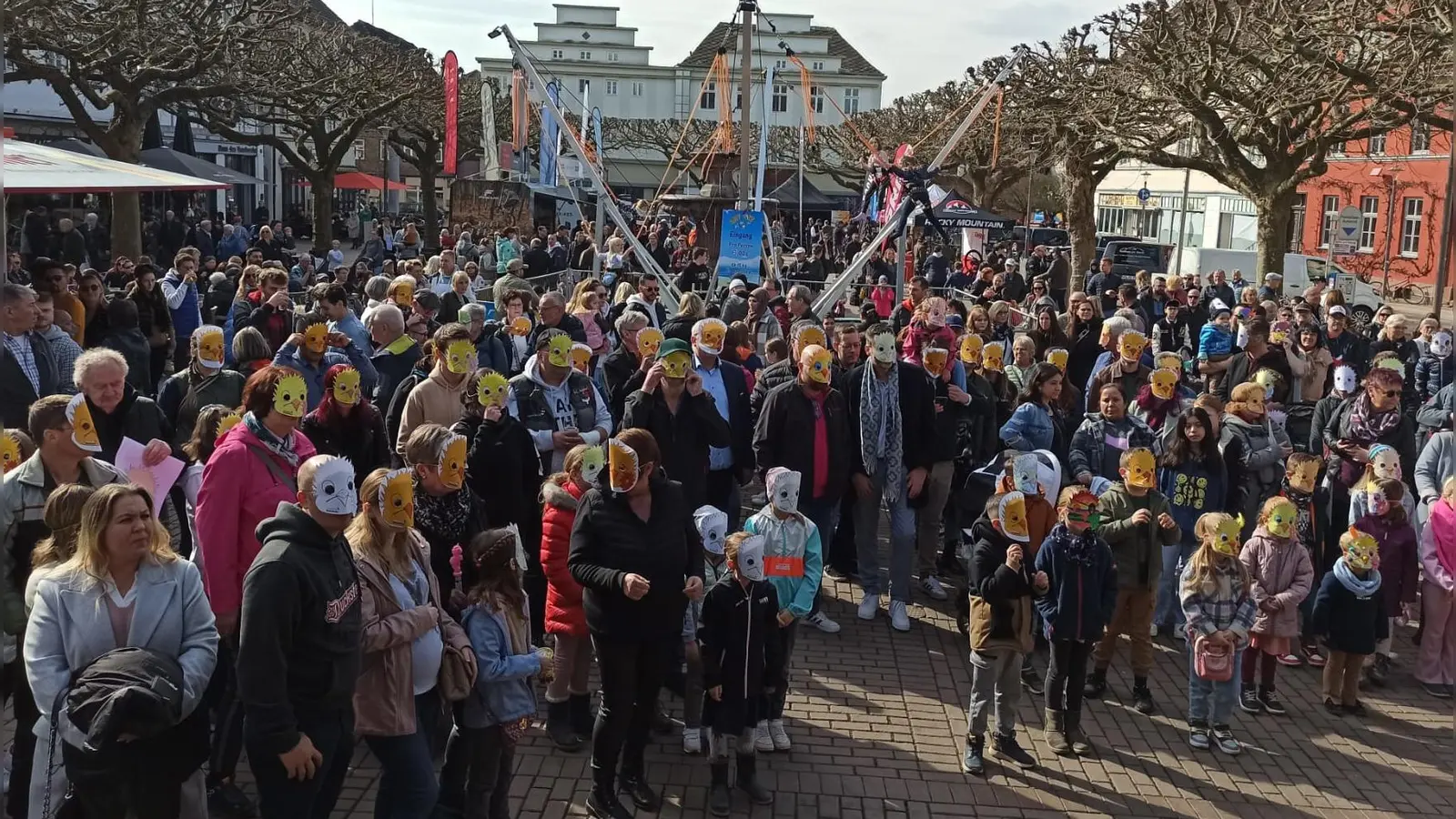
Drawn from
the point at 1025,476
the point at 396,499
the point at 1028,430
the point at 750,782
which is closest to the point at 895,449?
the point at 1028,430

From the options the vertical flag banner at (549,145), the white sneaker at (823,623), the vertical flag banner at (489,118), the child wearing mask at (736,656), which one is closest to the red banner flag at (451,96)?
the vertical flag banner at (489,118)

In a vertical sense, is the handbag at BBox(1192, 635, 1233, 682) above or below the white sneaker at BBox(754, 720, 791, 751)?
above

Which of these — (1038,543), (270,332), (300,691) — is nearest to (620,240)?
(270,332)

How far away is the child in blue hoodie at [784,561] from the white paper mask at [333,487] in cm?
235

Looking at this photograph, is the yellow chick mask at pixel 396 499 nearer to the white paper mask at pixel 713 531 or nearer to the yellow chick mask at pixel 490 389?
the white paper mask at pixel 713 531

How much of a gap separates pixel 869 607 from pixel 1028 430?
61.2 inches

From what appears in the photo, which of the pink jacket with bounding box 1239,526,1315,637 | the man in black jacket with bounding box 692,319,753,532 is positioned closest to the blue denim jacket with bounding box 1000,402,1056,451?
the pink jacket with bounding box 1239,526,1315,637

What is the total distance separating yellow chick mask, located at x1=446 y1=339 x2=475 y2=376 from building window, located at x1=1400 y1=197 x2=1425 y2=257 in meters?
40.6

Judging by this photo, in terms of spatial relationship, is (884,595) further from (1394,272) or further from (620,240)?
(1394,272)

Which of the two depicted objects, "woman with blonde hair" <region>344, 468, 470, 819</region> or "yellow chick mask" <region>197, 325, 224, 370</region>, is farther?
"yellow chick mask" <region>197, 325, 224, 370</region>

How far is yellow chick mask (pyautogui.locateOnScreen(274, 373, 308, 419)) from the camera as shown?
4938mm

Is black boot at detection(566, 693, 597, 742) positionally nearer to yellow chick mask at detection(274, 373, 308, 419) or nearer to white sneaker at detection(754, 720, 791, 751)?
white sneaker at detection(754, 720, 791, 751)

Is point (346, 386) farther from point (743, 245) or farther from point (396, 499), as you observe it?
point (743, 245)

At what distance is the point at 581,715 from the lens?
596 cm
